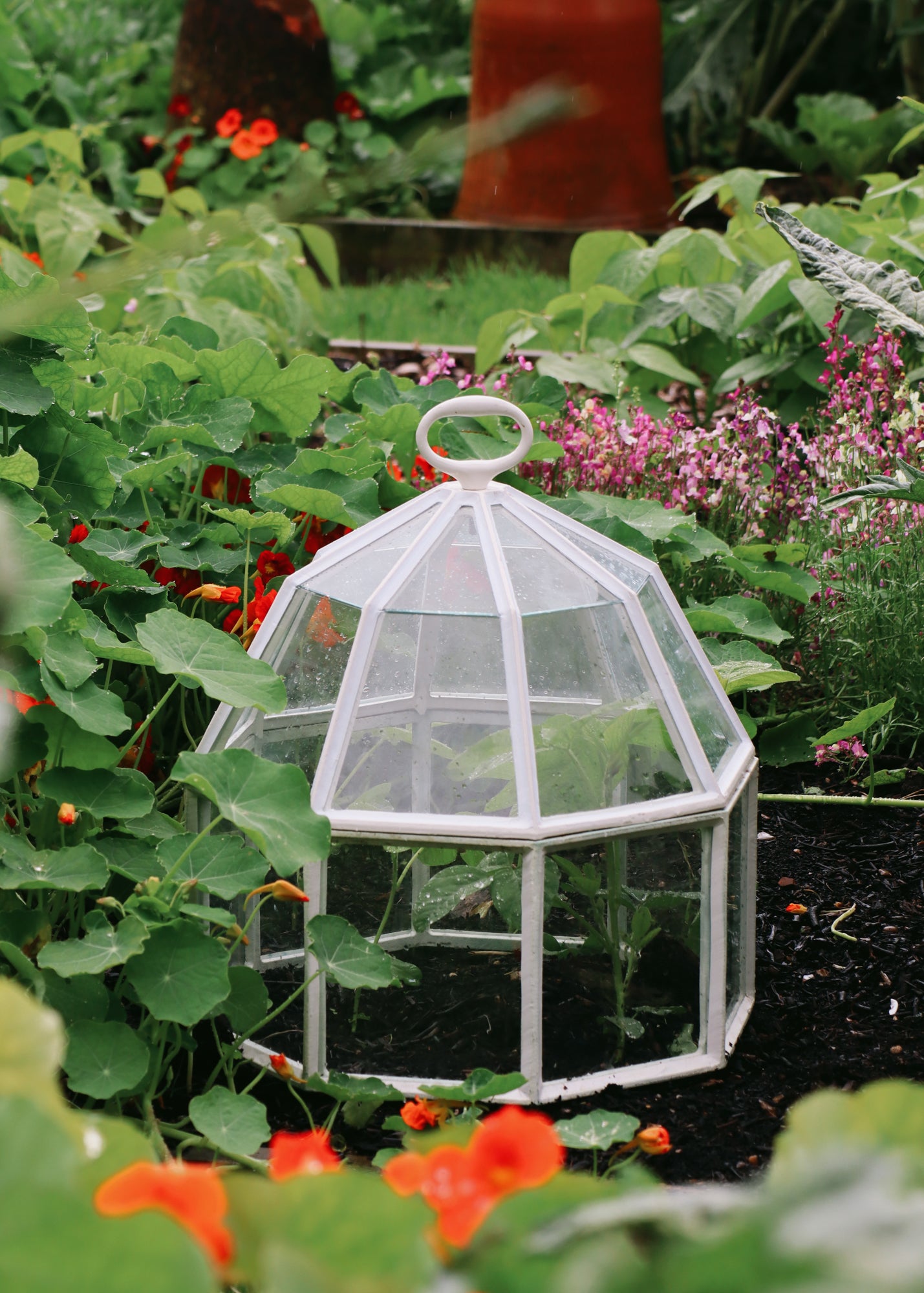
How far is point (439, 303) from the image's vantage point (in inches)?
189

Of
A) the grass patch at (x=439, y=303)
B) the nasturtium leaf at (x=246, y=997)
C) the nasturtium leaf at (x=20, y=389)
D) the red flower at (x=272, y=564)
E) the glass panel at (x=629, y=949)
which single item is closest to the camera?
the nasturtium leaf at (x=246, y=997)

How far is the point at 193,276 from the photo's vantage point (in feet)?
9.84

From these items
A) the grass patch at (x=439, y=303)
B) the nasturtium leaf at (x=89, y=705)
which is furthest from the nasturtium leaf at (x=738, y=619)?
the grass patch at (x=439, y=303)

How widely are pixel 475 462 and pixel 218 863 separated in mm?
573

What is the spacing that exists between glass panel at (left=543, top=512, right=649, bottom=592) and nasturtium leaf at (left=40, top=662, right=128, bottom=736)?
0.56 meters

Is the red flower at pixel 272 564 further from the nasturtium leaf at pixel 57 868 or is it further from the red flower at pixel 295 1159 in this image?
the red flower at pixel 295 1159

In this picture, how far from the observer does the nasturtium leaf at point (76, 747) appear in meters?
1.47

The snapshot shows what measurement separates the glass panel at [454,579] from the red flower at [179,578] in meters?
0.57

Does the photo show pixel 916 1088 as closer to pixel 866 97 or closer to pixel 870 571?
pixel 870 571

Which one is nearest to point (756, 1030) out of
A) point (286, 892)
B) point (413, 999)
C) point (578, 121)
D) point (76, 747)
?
point (413, 999)

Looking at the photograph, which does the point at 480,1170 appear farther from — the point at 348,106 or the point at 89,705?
the point at 348,106

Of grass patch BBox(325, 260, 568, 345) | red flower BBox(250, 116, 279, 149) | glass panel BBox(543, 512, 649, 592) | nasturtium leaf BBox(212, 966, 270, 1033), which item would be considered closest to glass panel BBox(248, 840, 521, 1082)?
nasturtium leaf BBox(212, 966, 270, 1033)

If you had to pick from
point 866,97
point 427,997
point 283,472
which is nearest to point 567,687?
point 427,997

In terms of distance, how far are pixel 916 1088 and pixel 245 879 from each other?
3.02ft
